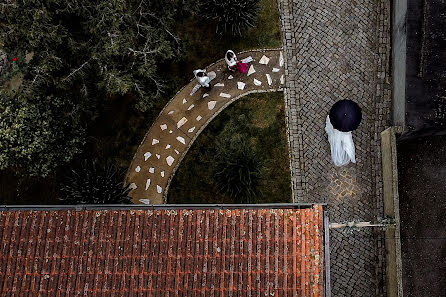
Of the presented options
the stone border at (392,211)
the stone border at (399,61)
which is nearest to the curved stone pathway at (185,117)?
the stone border at (399,61)

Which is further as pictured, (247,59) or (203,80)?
(247,59)

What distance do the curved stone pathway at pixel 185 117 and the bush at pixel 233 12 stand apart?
4.80 feet

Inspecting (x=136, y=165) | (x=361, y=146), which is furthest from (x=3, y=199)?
(x=361, y=146)

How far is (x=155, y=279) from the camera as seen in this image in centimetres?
1340

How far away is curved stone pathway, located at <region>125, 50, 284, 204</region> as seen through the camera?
19.8 metres

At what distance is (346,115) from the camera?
57.0 feet

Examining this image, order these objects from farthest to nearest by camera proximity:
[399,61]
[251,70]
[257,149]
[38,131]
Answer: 1. [251,70]
2. [257,149]
3. [399,61]
4. [38,131]

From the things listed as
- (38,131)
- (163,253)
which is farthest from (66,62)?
(163,253)


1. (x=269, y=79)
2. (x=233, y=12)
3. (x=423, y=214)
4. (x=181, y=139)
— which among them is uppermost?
(x=233, y=12)

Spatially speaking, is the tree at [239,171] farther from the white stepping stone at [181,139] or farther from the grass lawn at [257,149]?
the white stepping stone at [181,139]

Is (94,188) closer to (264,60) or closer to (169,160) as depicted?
(169,160)

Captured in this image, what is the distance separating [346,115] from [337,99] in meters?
2.35

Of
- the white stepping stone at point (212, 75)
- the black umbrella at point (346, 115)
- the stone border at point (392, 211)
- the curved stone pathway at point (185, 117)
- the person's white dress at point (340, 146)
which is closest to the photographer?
the stone border at point (392, 211)

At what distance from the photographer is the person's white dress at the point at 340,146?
60.1ft
